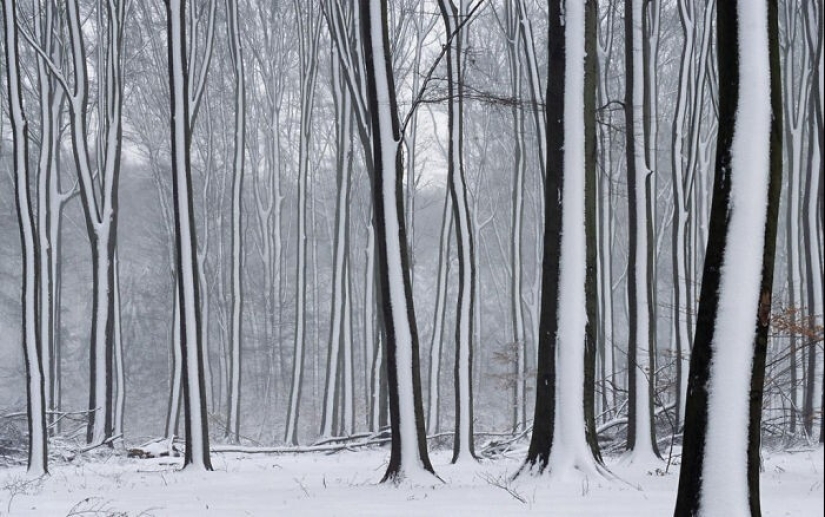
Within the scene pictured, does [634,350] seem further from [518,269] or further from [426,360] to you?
[426,360]

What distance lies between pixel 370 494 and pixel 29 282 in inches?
266

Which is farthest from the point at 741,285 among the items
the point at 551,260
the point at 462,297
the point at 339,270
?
the point at 339,270

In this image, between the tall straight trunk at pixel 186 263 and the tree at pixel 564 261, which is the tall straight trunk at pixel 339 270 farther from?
the tree at pixel 564 261

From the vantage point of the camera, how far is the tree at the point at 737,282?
4301 millimetres

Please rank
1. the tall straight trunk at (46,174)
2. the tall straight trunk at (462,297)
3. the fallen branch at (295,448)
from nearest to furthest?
1. the tall straight trunk at (462,297)
2. the tall straight trunk at (46,174)
3. the fallen branch at (295,448)

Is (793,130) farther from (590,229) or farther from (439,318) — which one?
(590,229)

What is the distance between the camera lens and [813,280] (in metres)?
15.3

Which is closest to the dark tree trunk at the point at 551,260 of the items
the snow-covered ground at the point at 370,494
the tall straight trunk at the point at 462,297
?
the snow-covered ground at the point at 370,494

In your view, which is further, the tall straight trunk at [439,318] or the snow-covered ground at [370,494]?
the tall straight trunk at [439,318]

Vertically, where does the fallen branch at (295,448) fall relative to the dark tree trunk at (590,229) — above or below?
below

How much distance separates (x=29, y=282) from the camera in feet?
39.0

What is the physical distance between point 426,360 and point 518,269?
49.6 ft

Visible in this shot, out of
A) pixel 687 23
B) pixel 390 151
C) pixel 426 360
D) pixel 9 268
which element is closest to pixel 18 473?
pixel 390 151

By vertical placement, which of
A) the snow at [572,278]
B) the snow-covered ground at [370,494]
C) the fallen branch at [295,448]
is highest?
the snow at [572,278]
